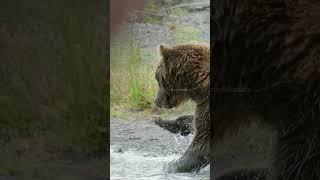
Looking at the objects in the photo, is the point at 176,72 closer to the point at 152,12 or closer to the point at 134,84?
the point at 134,84

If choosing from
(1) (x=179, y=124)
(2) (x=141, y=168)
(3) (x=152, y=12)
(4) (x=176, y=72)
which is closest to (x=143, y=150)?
(2) (x=141, y=168)

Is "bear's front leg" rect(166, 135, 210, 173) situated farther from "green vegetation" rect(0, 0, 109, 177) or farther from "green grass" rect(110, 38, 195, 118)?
"green vegetation" rect(0, 0, 109, 177)

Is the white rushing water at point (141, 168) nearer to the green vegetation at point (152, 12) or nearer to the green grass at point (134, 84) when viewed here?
the green grass at point (134, 84)

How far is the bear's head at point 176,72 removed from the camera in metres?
3.51

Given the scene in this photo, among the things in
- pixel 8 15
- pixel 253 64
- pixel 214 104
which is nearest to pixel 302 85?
pixel 253 64

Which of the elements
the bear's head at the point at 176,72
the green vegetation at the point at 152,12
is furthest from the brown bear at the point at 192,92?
the green vegetation at the point at 152,12

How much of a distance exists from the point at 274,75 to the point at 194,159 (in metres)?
0.93

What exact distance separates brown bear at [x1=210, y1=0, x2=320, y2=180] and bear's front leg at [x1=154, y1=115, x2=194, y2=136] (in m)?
0.20

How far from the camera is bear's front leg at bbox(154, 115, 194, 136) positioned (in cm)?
352

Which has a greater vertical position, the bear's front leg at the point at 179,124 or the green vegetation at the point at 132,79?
the green vegetation at the point at 132,79

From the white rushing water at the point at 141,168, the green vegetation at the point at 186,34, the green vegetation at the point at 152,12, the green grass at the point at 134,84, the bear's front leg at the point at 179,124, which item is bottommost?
the white rushing water at the point at 141,168

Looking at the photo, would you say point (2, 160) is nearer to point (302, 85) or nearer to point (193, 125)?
point (193, 125)

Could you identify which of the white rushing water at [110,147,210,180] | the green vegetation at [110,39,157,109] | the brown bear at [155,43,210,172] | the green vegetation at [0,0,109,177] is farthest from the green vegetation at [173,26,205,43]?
the white rushing water at [110,147,210,180]

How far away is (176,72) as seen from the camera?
3.57m
